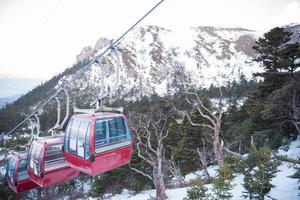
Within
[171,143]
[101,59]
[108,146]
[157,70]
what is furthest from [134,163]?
[157,70]

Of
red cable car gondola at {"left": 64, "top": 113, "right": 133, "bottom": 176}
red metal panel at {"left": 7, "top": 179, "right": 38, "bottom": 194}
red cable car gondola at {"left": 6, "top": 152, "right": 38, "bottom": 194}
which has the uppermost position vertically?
red cable car gondola at {"left": 64, "top": 113, "right": 133, "bottom": 176}

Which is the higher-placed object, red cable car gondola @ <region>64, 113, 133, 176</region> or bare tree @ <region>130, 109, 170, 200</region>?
red cable car gondola @ <region>64, 113, 133, 176</region>

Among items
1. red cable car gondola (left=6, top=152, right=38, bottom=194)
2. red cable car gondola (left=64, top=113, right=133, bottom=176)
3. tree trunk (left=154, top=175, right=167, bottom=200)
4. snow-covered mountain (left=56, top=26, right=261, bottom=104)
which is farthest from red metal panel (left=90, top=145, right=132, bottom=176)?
snow-covered mountain (left=56, top=26, right=261, bottom=104)

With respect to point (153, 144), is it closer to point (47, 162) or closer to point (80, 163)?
point (47, 162)

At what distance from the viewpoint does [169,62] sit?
6033 inches

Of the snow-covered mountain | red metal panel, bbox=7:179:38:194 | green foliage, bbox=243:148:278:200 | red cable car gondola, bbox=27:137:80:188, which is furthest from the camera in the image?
the snow-covered mountain

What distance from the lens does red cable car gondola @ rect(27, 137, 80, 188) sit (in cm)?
1032

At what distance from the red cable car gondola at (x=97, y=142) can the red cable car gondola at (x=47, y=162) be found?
2104 mm

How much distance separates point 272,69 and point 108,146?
50.6ft

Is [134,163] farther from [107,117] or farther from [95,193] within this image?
[107,117]

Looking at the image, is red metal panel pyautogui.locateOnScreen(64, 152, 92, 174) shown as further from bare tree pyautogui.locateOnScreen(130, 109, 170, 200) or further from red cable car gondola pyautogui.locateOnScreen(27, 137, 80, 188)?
bare tree pyautogui.locateOnScreen(130, 109, 170, 200)

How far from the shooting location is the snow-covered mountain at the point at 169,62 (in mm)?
144100

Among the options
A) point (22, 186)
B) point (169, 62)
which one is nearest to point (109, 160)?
point (22, 186)

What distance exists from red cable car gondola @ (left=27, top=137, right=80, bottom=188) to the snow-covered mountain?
117863 mm
